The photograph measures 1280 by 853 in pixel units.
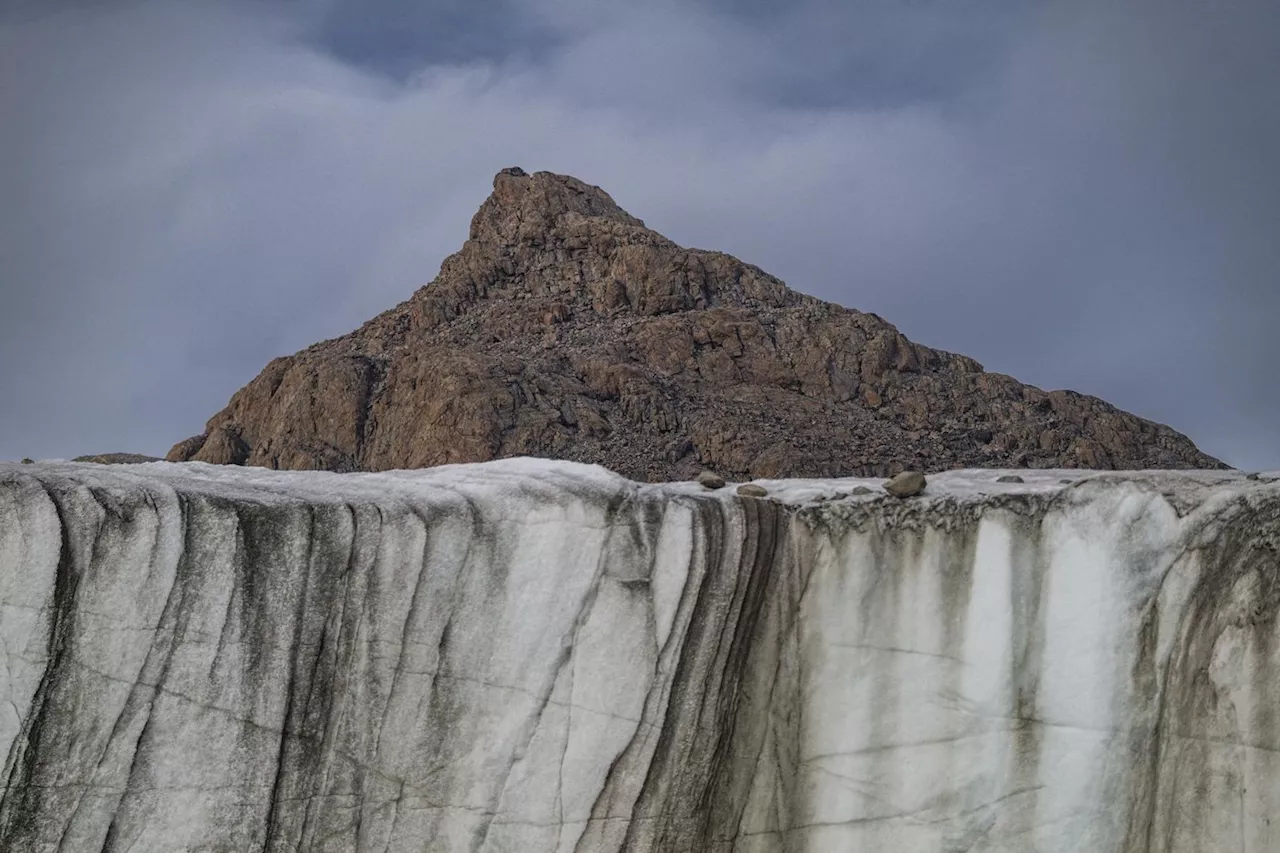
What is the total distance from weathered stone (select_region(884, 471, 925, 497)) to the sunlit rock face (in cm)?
13

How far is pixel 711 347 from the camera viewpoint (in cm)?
3762

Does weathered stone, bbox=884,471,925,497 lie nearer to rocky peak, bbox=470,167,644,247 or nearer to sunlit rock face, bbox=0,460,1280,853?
sunlit rock face, bbox=0,460,1280,853

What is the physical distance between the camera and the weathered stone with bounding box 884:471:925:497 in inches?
454

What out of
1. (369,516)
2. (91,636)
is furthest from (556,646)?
(91,636)

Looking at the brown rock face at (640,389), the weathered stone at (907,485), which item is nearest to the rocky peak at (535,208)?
the brown rock face at (640,389)

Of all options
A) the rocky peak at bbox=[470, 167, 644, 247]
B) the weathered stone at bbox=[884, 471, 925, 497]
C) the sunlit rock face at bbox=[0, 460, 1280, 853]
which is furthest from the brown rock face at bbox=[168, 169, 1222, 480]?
the sunlit rock face at bbox=[0, 460, 1280, 853]

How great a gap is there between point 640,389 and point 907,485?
23.4 meters

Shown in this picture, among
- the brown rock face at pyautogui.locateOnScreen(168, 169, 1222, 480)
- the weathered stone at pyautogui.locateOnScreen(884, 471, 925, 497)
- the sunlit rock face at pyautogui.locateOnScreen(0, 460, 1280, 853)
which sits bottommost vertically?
the sunlit rock face at pyautogui.locateOnScreen(0, 460, 1280, 853)

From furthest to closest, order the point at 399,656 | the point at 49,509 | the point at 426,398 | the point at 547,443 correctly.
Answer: the point at 426,398, the point at 547,443, the point at 399,656, the point at 49,509

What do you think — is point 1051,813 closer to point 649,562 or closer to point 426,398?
point 649,562

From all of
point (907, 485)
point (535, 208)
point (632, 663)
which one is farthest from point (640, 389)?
point (632, 663)

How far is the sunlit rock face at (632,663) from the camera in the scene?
9.78 m

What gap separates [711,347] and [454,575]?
89.5ft

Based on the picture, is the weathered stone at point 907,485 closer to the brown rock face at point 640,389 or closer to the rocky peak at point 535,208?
the brown rock face at point 640,389
